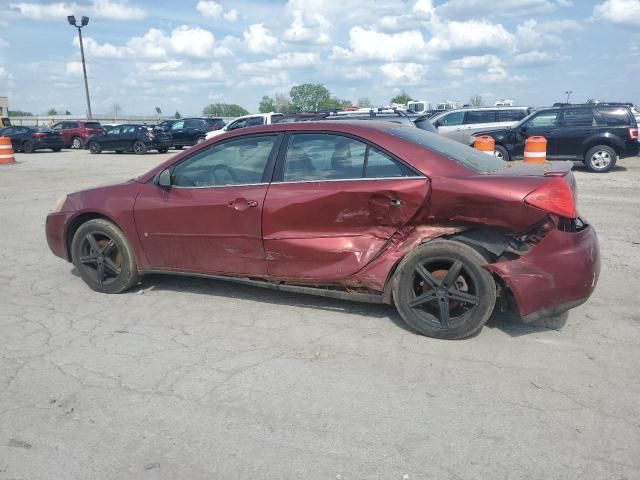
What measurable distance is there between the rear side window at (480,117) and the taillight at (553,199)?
1516cm

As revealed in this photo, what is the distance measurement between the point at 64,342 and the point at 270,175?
204cm

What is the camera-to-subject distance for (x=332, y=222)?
4.21 meters

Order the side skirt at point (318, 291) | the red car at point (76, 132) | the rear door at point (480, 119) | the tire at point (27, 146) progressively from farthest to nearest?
the red car at point (76, 132)
the tire at point (27, 146)
the rear door at point (480, 119)
the side skirt at point (318, 291)

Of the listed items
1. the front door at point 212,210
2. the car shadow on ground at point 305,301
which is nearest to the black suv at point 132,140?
the car shadow on ground at point 305,301

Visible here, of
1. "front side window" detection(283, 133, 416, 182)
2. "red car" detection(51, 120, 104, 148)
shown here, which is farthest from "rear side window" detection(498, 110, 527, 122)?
"red car" detection(51, 120, 104, 148)

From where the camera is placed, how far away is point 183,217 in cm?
470

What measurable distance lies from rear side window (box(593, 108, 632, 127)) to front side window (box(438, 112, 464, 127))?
Answer: 185 inches

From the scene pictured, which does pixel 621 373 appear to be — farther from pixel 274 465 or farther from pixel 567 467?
pixel 274 465

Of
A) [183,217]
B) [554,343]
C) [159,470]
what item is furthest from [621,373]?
[183,217]

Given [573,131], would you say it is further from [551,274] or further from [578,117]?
[551,274]

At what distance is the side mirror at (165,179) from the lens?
4.79 meters

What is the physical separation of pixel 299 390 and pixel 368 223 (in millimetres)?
1380

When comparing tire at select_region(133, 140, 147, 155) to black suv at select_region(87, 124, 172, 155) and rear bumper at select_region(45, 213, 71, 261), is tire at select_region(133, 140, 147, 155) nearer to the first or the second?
black suv at select_region(87, 124, 172, 155)

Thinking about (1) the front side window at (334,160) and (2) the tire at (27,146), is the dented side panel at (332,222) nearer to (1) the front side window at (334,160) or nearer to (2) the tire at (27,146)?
(1) the front side window at (334,160)
